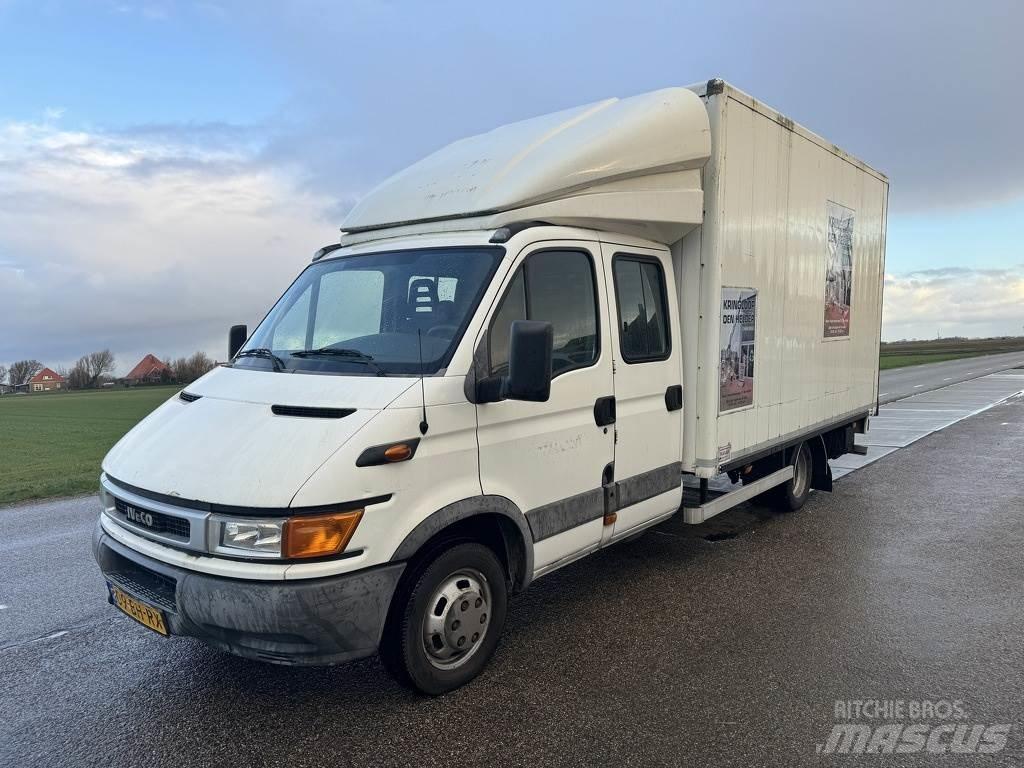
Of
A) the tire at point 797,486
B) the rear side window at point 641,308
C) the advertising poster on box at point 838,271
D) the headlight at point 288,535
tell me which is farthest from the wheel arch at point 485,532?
the advertising poster on box at point 838,271

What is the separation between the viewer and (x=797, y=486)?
7.39m

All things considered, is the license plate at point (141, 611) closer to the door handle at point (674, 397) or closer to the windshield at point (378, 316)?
the windshield at point (378, 316)

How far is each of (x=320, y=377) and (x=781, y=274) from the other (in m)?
4.19

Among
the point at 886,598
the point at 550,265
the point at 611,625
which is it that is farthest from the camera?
the point at 886,598

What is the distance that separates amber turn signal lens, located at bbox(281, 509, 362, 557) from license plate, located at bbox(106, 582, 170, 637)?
2.78 ft

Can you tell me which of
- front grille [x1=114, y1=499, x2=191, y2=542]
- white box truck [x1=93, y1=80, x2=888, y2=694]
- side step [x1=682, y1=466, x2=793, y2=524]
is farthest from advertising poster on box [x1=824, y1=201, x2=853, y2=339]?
front grille [x1=114, y1=499, x2=191, y2=542]

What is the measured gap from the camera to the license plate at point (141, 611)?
→ 3291 mm

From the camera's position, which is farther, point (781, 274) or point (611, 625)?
point (781, 274)

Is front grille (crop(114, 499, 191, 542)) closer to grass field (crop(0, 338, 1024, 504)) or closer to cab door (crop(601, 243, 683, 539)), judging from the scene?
cab door (crop(601, 243, 683, 539))

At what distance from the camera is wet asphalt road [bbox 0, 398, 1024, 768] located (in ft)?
10.4

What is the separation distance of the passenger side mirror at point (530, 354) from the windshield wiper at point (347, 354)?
0.71 metres

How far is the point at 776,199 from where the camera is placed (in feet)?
18.9

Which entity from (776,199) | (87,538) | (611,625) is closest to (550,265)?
(611,625)

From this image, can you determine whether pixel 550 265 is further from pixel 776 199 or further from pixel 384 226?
pixel 776 199
